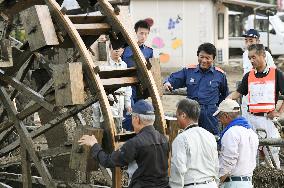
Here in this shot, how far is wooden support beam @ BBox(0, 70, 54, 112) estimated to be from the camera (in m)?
6.66

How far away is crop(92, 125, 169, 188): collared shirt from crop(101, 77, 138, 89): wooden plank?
1164 millimetres

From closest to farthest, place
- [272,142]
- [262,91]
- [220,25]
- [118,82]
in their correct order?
1. [118,82]
2. [272,142]
3. [262,91]
4. [220,25]

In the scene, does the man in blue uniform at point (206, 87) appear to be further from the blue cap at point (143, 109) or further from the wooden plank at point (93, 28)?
the blue cap at point (143, 109)

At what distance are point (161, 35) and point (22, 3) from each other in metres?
20.9

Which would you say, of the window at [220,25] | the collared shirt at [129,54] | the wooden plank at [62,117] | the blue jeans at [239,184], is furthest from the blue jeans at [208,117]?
the window at [220,25]

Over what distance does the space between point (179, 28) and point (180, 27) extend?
0.20ft

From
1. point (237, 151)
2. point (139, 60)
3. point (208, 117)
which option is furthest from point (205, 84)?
point (237, 151)

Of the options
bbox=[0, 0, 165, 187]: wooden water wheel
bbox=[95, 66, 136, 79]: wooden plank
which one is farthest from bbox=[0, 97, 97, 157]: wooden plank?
bbox=[95, 66, 136, 79]: wooden plank

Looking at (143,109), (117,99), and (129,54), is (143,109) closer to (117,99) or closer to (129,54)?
(117,99)

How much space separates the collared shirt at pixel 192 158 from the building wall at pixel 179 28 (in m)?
22.1

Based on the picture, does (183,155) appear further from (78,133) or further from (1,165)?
(1,165)

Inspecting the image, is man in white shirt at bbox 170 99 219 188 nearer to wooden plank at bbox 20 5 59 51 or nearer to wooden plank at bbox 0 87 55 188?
wooden plank at bbox 20 5 59 51

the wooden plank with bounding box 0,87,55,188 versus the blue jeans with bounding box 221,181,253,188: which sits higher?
the wooden plank with bounding box 0,87,55,188

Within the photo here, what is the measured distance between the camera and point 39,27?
635 cm
